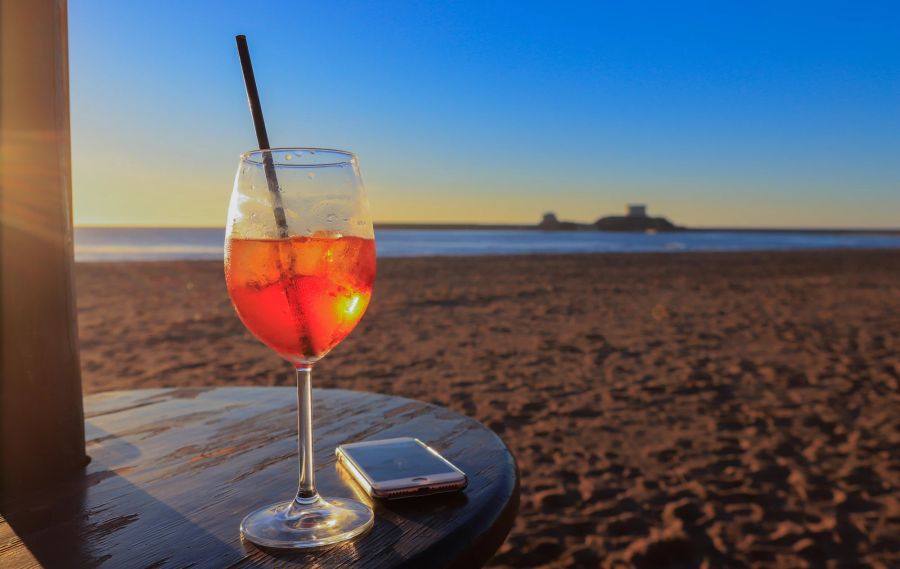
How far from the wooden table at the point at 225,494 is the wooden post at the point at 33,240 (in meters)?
0.10

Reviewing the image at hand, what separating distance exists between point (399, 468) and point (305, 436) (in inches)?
10.3

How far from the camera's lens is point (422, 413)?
1.54 m

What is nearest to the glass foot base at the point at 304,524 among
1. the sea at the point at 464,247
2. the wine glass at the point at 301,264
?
the wine glass at the point at 301,264

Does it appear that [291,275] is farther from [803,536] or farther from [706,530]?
[803,536]

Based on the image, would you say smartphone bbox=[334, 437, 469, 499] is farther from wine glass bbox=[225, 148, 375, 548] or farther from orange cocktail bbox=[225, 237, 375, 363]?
orange cocktail bbox=[225, 237, 375, 363]

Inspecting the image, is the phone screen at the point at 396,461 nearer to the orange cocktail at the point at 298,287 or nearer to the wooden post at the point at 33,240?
the orange cocktail at the point at 298,287

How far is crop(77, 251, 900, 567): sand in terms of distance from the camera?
10.3 ft

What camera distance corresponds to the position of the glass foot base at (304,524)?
87 centimetres

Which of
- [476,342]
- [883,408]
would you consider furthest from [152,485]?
[476,342]

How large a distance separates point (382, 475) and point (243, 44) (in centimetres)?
71

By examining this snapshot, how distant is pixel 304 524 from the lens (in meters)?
0.91

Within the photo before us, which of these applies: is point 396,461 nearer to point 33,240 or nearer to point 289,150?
point 289,150

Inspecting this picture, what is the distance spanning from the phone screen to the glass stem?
15 cm

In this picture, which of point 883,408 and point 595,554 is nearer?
point 595,554
